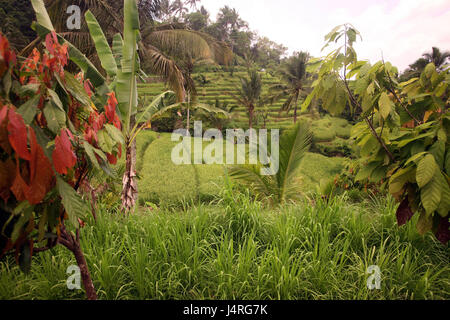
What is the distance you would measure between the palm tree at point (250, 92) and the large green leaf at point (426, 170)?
9782 millimetres

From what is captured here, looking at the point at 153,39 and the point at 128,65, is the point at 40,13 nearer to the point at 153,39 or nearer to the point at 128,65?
the point at 128,65

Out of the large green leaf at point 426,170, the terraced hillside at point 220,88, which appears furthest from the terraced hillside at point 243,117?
the large green leaf at point 426,170

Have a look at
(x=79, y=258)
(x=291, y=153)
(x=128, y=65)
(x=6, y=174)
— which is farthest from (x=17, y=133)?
(x=291, y=153)

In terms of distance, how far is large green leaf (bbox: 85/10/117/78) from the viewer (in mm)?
2240

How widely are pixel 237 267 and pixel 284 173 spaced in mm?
2090

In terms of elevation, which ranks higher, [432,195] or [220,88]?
[220,88]

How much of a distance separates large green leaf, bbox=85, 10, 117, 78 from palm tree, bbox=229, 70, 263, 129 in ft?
28.0

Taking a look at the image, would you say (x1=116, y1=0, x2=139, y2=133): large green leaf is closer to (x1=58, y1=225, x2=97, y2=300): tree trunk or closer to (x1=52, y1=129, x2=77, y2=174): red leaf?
(x1=58, y1=225, x2=97, y2=300): tree trunk

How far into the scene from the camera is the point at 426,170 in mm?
1015

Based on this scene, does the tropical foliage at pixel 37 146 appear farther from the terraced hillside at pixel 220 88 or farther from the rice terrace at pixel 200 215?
the terraced hillside at pixel 220 88

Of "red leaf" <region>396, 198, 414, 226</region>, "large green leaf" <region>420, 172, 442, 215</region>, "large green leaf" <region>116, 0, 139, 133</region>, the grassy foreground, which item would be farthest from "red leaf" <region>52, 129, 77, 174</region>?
"large green leaf" <region>116, 0, 139, 133</region>

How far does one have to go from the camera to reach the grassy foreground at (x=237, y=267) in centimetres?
129
